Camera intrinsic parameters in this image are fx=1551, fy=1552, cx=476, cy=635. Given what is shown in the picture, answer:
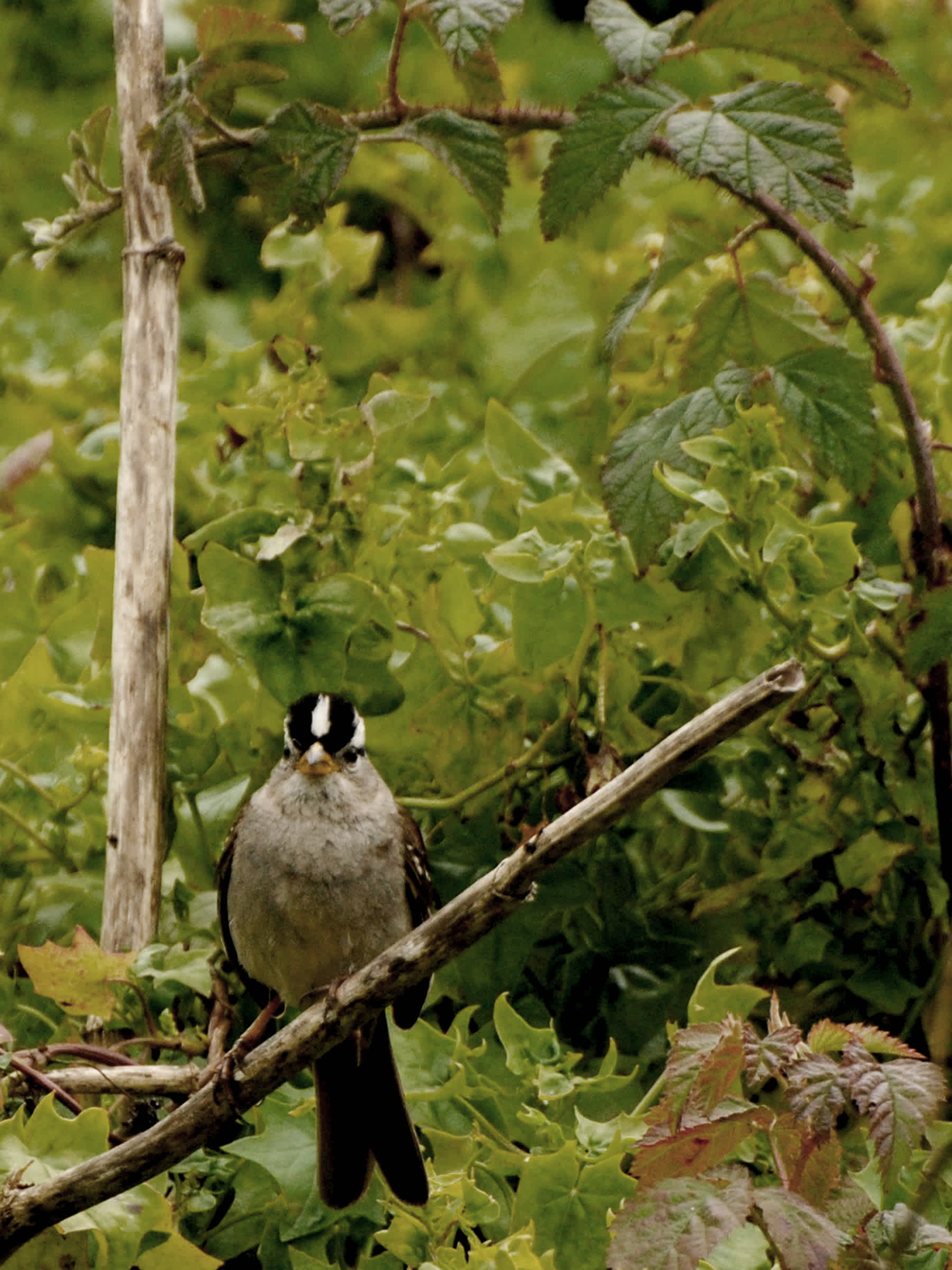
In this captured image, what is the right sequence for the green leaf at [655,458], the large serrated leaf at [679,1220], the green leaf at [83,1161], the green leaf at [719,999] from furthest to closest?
1. the green leaf at [655,458]
2. the green leaf at [719,999]
3. the green leaf at [83,1161]
4. the large serrated leaf at [679,1220]

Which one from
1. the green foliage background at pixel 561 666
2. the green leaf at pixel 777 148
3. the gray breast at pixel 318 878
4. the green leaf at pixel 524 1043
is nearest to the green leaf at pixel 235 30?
the green foliage background at pixel 561 666

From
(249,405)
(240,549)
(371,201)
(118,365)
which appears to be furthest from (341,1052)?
(371,201)

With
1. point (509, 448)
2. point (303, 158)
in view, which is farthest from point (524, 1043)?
point (303, 158)

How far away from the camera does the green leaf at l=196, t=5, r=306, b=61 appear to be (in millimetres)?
1568

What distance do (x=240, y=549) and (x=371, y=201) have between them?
1.63m

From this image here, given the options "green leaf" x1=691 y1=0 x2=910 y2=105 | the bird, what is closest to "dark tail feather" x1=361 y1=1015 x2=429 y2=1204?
the bird

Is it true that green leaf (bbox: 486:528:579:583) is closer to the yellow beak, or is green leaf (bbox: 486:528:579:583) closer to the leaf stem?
the yellow beak

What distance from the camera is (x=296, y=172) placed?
161 cm

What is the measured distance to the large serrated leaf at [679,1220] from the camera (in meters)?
1.07

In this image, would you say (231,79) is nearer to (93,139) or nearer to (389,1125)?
(93,139)

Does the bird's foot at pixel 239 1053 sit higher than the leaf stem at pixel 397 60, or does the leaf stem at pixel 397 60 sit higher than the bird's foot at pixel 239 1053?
the leaf stem at pixel 397 60

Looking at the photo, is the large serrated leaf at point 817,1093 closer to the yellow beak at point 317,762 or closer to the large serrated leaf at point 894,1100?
the large serrated leaf at point 894,1100

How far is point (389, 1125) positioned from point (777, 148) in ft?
3.35

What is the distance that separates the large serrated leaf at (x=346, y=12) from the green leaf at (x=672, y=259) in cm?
30
